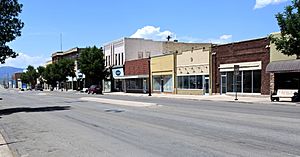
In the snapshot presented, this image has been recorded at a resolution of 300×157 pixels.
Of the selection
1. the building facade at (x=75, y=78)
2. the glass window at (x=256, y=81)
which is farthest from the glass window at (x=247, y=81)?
the building facade at (x=75, y=78)

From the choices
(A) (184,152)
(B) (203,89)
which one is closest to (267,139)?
(A) (184,152)

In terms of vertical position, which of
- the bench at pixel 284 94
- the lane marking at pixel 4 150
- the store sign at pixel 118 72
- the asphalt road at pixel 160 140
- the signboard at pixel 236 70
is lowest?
the lane marking at pixel 4 150

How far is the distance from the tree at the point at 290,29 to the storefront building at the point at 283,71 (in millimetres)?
3373

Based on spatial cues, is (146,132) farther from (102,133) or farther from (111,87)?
(111,87)

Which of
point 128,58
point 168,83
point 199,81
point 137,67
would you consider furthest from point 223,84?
point 128,58

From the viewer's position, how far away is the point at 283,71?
109ft

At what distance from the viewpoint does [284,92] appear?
31422 mm

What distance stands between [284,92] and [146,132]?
2063 cm

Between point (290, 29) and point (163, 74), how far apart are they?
30.1m

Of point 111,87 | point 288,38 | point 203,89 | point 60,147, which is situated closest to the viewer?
point 60,147

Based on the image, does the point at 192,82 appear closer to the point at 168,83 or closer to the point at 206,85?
the point at 206,85

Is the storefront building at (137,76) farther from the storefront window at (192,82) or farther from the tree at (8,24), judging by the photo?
the tree at (8,24)

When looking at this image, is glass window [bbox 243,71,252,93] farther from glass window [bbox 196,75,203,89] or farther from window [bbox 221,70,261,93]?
glass window [bbox 196,75,203,89]

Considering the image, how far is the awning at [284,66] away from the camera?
32.1m
